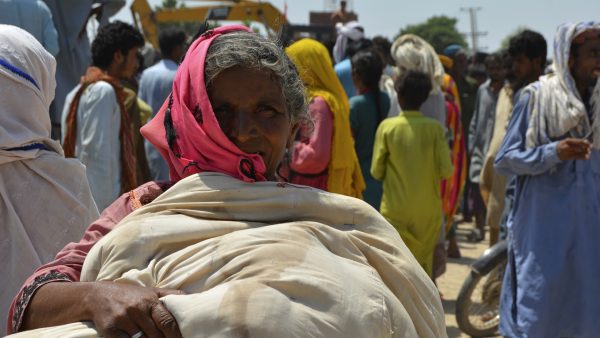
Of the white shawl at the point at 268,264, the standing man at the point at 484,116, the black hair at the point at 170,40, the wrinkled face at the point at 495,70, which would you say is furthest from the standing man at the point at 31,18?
the wrinkled face at the point at 495,70

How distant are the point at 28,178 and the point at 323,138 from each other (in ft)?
10.0

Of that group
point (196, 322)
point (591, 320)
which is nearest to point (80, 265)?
point (196, 322)

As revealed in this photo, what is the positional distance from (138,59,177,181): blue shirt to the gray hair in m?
5.71

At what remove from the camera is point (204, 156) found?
2.06 meters

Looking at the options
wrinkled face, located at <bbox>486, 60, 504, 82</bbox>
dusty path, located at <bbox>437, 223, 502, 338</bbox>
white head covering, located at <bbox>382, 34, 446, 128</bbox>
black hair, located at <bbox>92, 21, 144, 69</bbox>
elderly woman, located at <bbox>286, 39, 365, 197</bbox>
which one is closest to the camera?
elderly woman, located at <bbox>286, 39, 365, 197</bbox>

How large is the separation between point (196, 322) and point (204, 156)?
1.67 feet

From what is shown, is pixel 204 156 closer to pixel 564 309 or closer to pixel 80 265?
pixel 80 265

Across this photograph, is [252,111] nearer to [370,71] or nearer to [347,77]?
[370,71]

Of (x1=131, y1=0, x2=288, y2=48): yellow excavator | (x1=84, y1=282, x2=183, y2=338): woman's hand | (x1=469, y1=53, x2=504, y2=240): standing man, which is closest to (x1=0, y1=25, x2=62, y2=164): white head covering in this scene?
(x1=84, y1=282, x2=183, y2=338): woman's hand

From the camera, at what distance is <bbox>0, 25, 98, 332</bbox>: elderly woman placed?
3.05 m

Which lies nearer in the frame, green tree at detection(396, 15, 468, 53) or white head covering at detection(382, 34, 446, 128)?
white head covering at detection(382, 34, 446, 128)

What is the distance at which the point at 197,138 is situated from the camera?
2.06 meters

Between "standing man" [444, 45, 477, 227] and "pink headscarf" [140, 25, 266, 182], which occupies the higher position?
"pink headscarf" [140, 25, 266, 182]

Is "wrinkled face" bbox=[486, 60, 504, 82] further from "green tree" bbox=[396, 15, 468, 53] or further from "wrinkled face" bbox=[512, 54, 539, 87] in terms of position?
"green tree" bbox=[396, 15, 468, 53]
